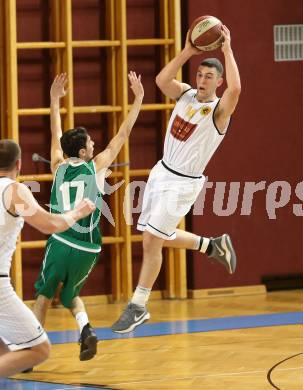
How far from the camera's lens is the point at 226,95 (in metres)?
7.41

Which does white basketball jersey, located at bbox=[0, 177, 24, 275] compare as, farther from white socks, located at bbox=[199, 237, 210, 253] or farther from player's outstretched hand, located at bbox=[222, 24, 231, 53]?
white socks, located at bbox=[199, 237, 210, 253]

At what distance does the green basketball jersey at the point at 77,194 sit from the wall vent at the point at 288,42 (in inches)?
158

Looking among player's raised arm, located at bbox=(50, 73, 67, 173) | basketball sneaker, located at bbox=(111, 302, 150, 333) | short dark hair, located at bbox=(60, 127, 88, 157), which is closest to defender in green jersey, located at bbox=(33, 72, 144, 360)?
short dark hair, located at bbox=(60, 127, 88, 157)

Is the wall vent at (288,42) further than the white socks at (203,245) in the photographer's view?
Yes

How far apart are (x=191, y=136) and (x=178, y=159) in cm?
19

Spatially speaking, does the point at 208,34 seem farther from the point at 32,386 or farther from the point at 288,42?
the point at 288,42

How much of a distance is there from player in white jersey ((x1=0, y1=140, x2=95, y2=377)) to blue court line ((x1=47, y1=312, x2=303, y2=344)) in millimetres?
2416

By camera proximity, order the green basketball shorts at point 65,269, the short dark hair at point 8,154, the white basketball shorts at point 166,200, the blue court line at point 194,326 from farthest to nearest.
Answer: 1. the blue court line at point 194,326
2. the white basketball shorts at point 166,200
3. the green basketball shorts at point 65,269
4. the short dark hair at point 8,154

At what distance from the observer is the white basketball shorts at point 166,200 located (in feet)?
25.0

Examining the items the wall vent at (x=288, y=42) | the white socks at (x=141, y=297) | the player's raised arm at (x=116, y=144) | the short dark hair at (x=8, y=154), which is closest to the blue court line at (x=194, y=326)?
the white socks at (x=141, y=297)

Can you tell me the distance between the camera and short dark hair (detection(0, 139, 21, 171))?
5624mm

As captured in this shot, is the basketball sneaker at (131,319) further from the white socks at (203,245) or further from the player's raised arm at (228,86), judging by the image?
the player's raised arm at (228,86)
